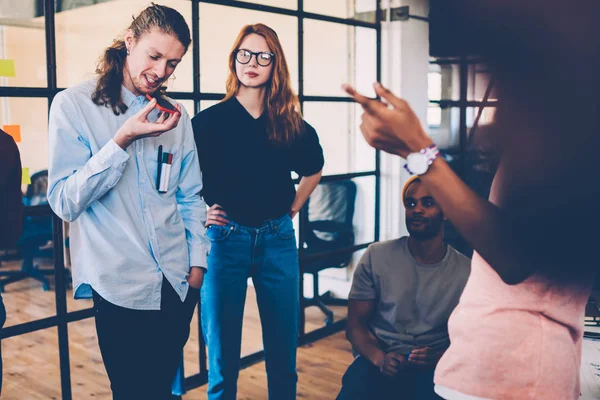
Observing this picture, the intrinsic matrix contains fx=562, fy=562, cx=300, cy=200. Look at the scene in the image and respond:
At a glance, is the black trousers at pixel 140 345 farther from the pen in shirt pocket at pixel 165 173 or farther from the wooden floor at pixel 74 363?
the wooden floor at pixel 74 363

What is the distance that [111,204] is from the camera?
145cm

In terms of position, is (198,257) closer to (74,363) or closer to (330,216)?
(74,363)

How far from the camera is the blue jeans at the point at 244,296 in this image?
2002mm

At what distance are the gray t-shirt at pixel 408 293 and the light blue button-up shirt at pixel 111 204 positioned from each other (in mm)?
701

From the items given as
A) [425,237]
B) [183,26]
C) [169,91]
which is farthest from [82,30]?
[425,237]

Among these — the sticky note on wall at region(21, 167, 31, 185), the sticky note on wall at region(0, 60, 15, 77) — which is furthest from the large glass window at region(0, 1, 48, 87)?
the sticky note on wall at region(21, 167, 31, 185)

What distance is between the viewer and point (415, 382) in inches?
70.3

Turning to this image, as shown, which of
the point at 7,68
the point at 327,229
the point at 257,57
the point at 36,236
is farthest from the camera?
the point at 327,229

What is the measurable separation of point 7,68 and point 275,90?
3.05 ft

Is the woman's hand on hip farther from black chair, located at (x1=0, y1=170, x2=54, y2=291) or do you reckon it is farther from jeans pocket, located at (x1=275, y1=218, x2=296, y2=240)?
black chair, located at (x1=0, y1=170, x2=54, y2=291)

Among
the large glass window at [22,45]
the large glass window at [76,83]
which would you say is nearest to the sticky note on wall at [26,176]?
the large glass window at [76,83]

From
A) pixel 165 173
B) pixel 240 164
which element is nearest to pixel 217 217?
pixel 240 164

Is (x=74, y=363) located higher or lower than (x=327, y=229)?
lower

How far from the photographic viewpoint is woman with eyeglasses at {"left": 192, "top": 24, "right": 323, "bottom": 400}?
2.00m
